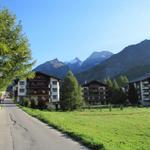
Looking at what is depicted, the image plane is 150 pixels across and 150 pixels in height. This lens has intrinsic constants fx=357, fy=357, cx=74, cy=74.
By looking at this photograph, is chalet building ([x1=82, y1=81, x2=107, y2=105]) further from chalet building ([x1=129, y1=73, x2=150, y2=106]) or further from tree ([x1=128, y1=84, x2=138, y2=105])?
tree ([x1=128, y1=84, x2=138, y2=105])

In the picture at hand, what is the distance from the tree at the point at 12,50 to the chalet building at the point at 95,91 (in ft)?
438

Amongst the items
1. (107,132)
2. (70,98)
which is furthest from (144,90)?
(107,132)

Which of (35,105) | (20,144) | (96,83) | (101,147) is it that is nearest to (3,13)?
(20,144)

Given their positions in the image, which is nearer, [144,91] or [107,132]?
[107,132]

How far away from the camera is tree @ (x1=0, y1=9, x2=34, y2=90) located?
2536 cm

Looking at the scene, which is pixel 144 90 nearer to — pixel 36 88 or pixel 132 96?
pixel 132 96

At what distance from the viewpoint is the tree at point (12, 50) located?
25.4 m

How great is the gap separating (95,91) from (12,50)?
136 metres

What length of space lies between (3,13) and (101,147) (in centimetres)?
1318

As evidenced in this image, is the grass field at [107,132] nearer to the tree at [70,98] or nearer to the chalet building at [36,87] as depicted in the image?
the tree at [70,98]

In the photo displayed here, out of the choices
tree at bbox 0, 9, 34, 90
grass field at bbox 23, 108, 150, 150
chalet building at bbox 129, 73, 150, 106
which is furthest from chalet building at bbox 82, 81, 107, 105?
tree at bbox 0, 9, 34, 90

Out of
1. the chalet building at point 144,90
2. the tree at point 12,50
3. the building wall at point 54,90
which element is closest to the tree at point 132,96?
the chalet building at point 144,90

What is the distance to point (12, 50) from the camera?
26.4m

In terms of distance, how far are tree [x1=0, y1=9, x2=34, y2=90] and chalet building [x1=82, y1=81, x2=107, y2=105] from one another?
133 m
